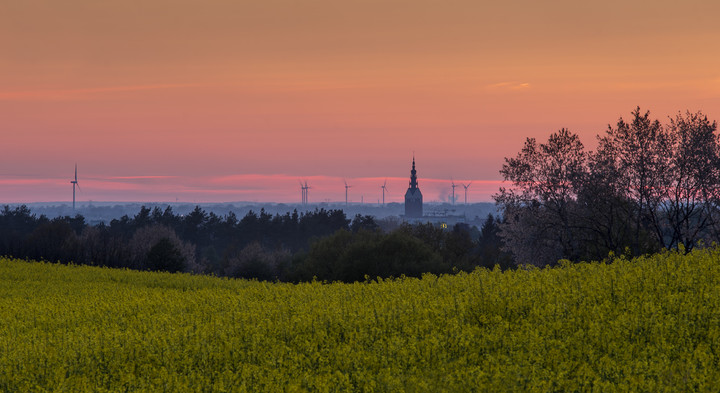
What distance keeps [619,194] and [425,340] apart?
39296 millimetres

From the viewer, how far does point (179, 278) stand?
42062 mm

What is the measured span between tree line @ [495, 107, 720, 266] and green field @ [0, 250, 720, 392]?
1099 inches

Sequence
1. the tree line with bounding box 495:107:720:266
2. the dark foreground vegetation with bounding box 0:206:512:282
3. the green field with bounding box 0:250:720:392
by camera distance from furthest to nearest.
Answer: the dark foreground vegetation with bounding box 0:206:512:282, the tree line with bounding box 495:107:720:266, the green field with bounding box 0:250:720:392

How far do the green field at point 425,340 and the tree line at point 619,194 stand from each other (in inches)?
1099

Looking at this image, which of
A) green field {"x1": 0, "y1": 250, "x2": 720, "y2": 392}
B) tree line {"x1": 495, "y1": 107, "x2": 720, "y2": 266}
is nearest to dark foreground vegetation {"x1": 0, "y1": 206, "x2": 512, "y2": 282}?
tree line {"x1": 495, "y1": 107, "x2": 720, "y2": 266}

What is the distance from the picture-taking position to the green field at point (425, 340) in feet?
38.2

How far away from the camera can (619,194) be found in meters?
49.1

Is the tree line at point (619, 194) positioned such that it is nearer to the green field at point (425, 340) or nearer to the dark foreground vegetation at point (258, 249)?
the dark foreground vegetation at point (258, 249)

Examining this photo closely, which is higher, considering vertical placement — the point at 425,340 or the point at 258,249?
Answer: the point at 425,340

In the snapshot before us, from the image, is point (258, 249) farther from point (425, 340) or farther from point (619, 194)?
point (425, 340)

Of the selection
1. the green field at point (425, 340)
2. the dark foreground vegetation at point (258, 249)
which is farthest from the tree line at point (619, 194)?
the green field at point (425, 340)

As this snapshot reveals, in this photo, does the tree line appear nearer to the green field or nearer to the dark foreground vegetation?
the dark foreground vegetation

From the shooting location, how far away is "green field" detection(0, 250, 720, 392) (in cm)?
1163

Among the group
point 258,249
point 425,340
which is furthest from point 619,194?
point 258,249
